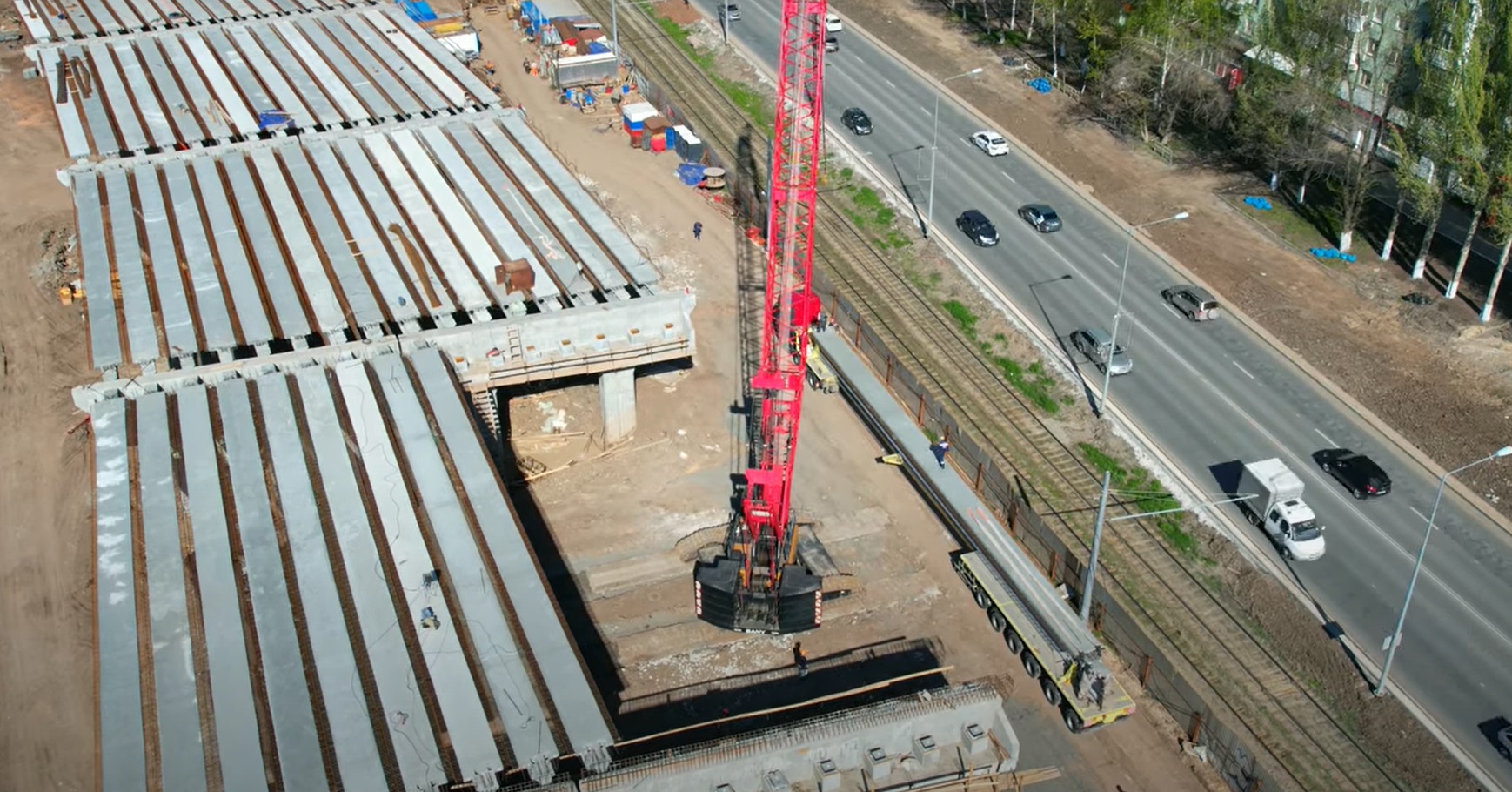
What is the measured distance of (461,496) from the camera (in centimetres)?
4806

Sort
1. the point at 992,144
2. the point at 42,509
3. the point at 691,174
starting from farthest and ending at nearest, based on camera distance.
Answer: the point at 992,144, the point at 691,174, the point at 42,509

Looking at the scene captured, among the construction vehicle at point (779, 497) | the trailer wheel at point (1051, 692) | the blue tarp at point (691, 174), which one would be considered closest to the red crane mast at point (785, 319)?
the construction vehicle at point (779, 497)

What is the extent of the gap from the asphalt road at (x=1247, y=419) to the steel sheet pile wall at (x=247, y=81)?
106 feet

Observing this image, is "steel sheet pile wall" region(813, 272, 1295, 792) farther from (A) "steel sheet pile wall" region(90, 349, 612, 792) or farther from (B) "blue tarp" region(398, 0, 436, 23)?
(B) "blue tarp" region(398, 0, 436, 23)

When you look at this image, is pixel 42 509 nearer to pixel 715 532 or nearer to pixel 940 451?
pixel 715 532

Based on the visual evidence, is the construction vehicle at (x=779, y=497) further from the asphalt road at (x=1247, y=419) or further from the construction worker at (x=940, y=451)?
the asphalt road at (x=1247, y=419)

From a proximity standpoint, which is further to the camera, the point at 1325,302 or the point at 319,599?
the point at 1325,302

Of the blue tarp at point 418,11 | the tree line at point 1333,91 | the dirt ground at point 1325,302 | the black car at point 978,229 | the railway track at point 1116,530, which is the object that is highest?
the tree line at point 1333,91

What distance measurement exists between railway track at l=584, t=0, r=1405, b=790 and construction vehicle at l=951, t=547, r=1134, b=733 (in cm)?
449

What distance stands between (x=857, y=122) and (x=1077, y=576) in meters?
50.8

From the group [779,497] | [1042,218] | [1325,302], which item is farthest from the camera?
[1042,218]

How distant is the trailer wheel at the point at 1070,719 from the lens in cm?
4981

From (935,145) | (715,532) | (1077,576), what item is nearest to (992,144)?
(935,145)

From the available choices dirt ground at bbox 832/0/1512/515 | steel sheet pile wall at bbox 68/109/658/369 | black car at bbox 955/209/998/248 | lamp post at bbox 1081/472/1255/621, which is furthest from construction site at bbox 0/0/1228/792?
dirt ground at bbox 832/0/1512/515
